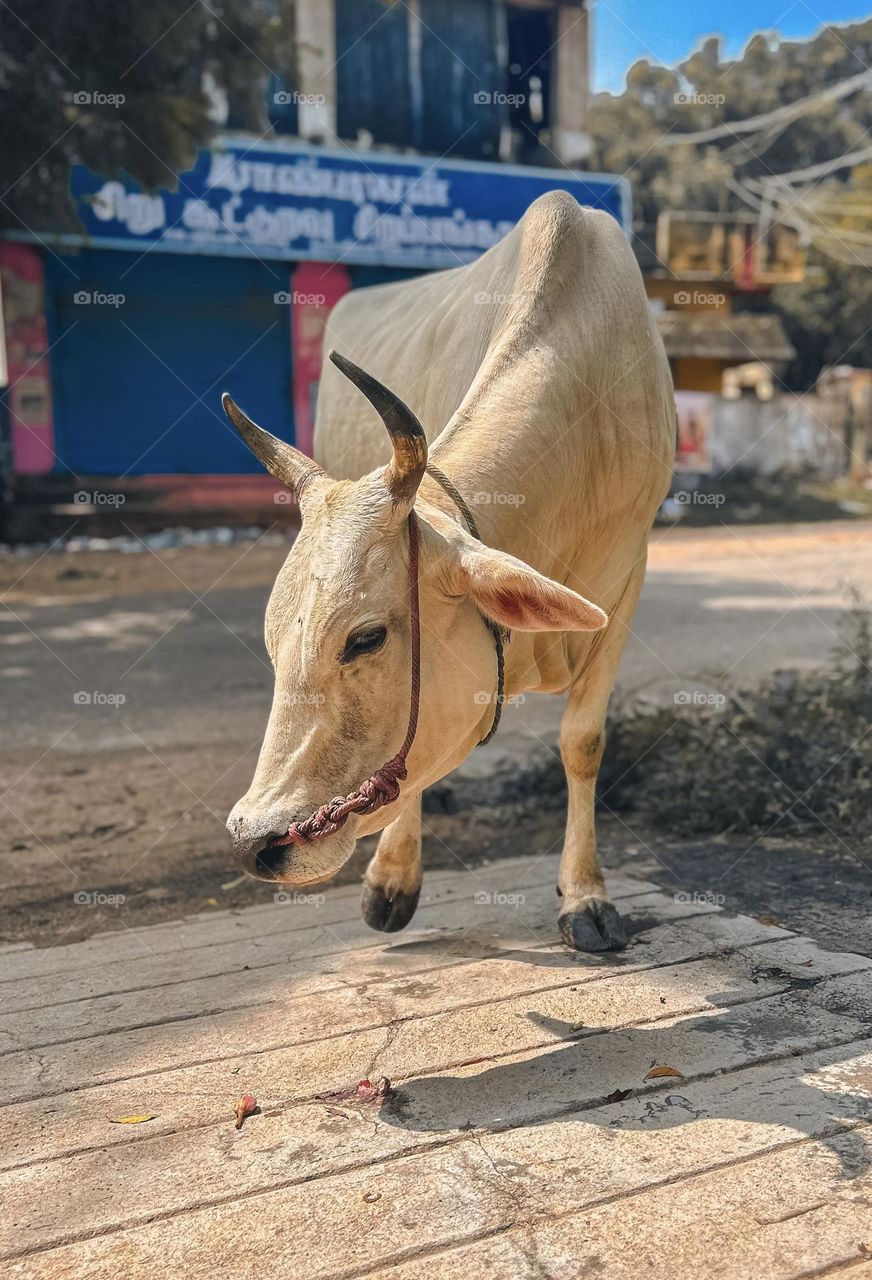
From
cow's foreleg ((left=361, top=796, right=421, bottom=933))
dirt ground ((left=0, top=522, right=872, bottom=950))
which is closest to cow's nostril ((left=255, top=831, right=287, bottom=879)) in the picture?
cow's foreleg ((left=361, top=796, right=421, bottom=933))

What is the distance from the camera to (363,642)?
2.56m

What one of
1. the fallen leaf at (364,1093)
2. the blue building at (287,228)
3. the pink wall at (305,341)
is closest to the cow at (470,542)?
the fallen leaf at (364,1093)

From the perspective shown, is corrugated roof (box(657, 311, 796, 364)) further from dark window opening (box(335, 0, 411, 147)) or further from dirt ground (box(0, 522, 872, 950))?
dirt ground (box(0, 522, 872, 950))

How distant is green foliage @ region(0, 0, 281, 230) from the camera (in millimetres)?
9180

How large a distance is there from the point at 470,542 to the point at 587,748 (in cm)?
126

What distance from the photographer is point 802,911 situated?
364cm

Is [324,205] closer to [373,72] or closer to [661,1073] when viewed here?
[373,72]

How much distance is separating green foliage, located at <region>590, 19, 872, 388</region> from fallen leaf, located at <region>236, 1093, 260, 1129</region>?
84.0 feet

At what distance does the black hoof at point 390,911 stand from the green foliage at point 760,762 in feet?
4.46

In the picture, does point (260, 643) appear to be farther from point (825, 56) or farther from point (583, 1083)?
point (825, 56)

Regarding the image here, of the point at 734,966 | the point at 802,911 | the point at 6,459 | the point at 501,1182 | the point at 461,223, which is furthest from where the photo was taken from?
the point at 461,223

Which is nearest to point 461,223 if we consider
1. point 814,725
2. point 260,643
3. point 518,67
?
point 518,67

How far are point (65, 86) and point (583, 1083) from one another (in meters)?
9.13

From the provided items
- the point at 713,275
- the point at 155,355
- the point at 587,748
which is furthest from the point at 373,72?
the point at 587,748
